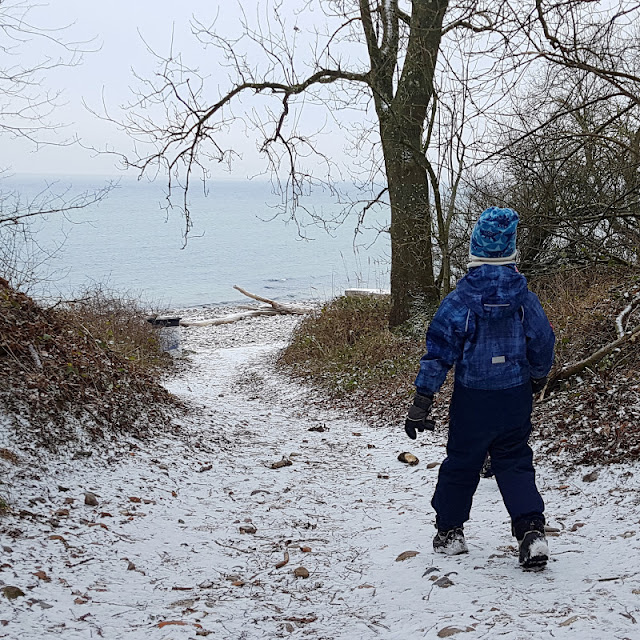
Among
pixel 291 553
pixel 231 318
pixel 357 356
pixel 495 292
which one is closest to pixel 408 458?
pixel 291 553

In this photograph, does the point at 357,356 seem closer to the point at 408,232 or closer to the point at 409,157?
the point at 408,232

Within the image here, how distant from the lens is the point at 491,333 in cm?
370

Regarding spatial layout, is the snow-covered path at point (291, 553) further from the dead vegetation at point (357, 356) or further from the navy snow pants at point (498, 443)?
the dead vegetation at point (357, 356)

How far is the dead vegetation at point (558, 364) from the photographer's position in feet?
17.9

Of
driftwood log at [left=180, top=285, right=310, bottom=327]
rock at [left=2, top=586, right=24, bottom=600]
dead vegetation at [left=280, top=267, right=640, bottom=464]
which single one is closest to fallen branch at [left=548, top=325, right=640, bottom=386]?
dead vegetation at [left=280, top=267, right=640, bottom=464]

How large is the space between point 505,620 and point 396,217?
9.61 meters

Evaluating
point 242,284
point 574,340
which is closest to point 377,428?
point 574,340

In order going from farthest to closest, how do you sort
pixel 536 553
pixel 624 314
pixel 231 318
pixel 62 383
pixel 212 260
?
pixel 212 260, pixel 231 318, pixel 624 314, pixel 62 383, pixel 536 553

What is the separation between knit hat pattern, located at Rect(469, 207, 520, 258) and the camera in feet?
12.1

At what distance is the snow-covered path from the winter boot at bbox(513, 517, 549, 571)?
0.07 meters

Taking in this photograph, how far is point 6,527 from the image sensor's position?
157 inches

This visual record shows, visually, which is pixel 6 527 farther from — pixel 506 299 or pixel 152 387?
pixel 152 387

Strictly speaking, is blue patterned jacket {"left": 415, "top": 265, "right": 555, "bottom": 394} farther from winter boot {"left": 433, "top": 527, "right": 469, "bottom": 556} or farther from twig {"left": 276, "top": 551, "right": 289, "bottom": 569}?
twig {"left": 276, "top": 551, "right": 289, "bottom": 569}

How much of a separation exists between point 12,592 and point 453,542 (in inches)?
98.8
